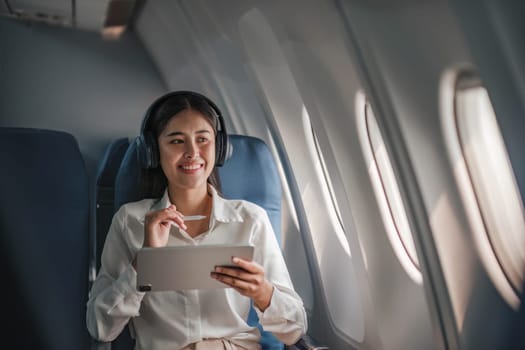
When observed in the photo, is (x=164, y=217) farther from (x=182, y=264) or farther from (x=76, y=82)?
(x=76, y=82)

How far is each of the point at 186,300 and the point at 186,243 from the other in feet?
0.72

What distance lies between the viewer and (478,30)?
4.42ft

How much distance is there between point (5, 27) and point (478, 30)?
12.5 feet

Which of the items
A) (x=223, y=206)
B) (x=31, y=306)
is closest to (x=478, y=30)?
(x=223, y=206)

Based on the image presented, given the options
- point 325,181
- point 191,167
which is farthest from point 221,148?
point 325,181

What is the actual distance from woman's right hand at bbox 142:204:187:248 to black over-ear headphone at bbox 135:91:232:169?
0.95ft

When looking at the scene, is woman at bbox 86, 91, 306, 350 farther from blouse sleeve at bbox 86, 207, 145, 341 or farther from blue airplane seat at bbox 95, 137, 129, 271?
blue airplane seat at bbox 95, 137, 129, 271

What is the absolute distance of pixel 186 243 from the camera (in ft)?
7.02

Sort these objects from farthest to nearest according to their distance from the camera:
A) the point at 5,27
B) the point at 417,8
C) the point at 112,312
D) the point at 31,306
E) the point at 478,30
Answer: the point at 5,27 → the point at 31,306 → the point at 112,312 → the point at 417,8 → the point at 478,30

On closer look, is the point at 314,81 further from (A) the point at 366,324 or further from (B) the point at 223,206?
(A) the point at 366,324

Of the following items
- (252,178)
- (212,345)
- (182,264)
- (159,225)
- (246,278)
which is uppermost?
(252,178)

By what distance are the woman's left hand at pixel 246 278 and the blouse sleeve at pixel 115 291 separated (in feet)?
1.25

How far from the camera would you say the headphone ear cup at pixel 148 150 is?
82.5 inches

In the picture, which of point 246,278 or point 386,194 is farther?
point 386,194
